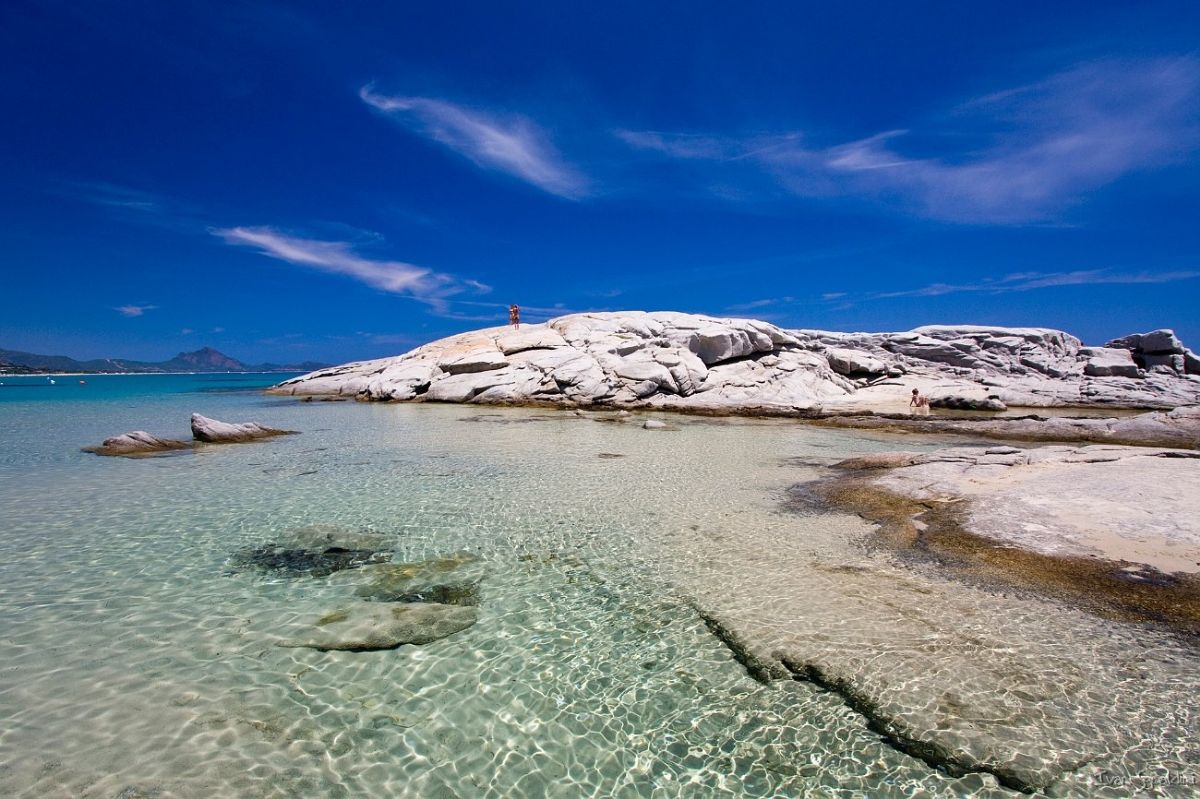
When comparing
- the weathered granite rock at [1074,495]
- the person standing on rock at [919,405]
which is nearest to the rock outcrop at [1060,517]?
the weathered granite rock at [1074,495]

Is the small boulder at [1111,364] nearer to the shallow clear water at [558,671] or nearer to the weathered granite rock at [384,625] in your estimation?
the shallow clear water at [558,671]

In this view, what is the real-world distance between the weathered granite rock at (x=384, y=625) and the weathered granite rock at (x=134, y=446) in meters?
16.1

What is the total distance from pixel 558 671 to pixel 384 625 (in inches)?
88.8

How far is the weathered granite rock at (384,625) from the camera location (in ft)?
20.5

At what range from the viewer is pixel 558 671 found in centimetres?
583

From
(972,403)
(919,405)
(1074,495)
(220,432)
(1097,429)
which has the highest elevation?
(972,403)

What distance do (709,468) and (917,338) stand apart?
140 feet

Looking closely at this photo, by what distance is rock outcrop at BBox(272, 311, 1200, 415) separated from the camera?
3719 centimetres

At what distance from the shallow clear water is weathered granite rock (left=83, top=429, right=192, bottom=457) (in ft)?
26.0

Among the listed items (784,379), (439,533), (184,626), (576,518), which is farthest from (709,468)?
(784,379)

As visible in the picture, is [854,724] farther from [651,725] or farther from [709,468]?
[709,468]

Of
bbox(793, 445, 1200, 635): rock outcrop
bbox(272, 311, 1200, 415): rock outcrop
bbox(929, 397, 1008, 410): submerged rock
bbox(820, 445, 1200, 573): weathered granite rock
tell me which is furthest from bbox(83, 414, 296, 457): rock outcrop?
bbox(929, 397, 1008, 410): submerged rock

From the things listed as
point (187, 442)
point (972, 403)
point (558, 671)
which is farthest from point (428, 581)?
point (972, 403)

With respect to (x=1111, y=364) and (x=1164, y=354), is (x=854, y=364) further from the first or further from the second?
(x=1164, y=354)
